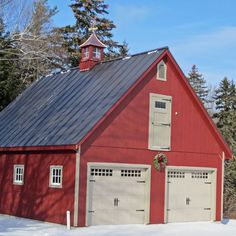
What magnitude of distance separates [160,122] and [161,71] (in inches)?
81.2

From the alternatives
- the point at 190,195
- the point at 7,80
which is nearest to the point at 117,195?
the point at 190,195

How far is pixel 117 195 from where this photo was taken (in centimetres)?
2023

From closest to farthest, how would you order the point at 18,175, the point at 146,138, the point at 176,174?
the point at 146,138 → the point at 18,175 → the point at 176,174

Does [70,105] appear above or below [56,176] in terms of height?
above

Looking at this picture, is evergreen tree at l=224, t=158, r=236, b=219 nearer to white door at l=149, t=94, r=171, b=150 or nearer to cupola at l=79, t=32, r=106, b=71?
white door at l=149, t=94, r=171, b=150

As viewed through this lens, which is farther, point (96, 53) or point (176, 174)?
point (96, 53)

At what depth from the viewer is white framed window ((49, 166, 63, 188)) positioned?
19.8 metres

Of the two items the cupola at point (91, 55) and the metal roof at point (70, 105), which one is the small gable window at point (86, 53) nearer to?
the cupola at point (91, 55)

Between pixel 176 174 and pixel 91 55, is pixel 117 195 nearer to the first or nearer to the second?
pixel 176 174

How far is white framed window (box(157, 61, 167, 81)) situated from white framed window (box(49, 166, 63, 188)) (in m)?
5.46

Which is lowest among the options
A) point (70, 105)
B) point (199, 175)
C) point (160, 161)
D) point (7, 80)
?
point (199, 175)

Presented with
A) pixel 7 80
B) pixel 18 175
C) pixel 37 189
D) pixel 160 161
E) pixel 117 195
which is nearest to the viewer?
pixel 117 195

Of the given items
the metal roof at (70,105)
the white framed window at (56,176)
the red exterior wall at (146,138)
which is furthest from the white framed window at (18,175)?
the red exterior wall at (146,138)

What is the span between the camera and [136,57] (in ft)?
74.8
